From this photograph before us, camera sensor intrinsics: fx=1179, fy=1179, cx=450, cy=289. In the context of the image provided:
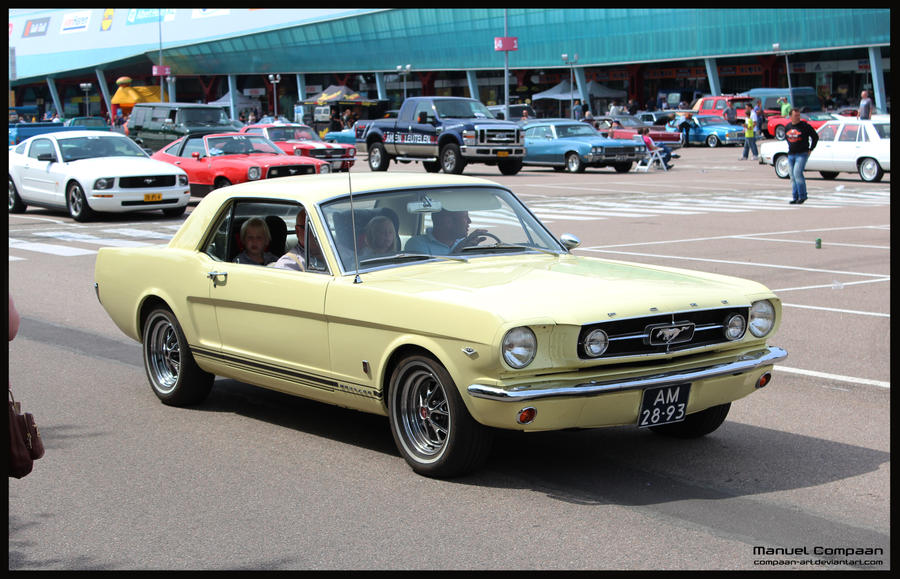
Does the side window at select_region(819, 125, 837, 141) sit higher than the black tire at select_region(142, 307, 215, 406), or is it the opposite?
the side window at select_region(819, 125, 837, 141)

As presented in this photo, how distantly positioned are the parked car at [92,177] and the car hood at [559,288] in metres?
15.9

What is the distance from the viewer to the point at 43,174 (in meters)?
22.2

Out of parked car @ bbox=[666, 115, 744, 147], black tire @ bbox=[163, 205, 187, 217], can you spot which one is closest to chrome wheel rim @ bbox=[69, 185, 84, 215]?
black tire @ bbox=[163, 205, 187, 217]

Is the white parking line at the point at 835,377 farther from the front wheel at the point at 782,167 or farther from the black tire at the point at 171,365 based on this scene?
the front wheel at the point at 782,167

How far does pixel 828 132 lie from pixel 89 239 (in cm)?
1953

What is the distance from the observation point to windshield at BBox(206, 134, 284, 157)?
24281 mm

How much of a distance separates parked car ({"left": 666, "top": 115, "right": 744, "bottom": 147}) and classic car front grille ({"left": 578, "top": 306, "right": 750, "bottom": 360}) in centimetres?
4708

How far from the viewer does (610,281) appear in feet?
19.5

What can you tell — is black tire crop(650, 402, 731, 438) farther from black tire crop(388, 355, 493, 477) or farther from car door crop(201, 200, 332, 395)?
car door crop(201, 200, 332, 395)

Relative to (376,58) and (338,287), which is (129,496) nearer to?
(338,287)

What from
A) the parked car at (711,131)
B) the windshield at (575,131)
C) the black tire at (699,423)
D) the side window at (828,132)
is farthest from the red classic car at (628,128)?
the black tire at (699,423)

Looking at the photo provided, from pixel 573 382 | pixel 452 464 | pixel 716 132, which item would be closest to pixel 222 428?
pixel 452 464

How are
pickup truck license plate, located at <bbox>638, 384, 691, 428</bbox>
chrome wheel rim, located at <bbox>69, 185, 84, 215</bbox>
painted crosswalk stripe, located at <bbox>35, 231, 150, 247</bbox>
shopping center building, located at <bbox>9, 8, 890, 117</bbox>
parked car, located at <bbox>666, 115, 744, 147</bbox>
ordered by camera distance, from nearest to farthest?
pickup truck license plate, located at <bbox>638, 384, 691, 428</bbox>, painted crosswalk stripe, located at <bbox>35, 231, 150, 247</bbox>, chrome wheel rim, located at <bbox>69, 185, 84, 215</bbox>, parked car, located at <bbox>666, 115, 744, 147</bbox>, shopping center building, located at <bbox>9, 8, 890, 117</bbox>

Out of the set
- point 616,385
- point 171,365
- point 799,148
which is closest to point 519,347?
point 616,385
